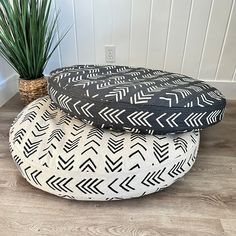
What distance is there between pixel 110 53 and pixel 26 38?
23.6 inches

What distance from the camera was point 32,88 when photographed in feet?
4.72

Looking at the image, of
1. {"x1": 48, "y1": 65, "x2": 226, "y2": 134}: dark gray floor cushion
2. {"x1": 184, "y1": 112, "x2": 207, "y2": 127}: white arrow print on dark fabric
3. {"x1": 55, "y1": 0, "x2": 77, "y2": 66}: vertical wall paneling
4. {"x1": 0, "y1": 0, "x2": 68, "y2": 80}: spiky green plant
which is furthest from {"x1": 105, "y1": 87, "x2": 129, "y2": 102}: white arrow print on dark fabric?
{"x1": 55, "y1": 0, "x2": 77, "y2": 66}: vertical wall paneling

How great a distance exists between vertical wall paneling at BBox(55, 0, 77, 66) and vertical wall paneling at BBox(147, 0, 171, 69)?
547 mm

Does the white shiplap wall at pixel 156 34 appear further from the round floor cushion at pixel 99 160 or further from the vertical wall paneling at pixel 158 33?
the round floor cushion at pixel 99 160

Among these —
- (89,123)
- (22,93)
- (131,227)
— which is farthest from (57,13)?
(131,227)

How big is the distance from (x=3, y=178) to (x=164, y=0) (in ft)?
4.50

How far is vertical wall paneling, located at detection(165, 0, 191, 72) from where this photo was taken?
148 cm

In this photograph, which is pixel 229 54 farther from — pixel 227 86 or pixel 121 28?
pixel 121 28

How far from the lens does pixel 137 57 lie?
5.48 feet

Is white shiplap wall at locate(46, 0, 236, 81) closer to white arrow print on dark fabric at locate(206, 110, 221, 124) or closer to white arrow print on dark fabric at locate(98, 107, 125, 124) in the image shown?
white arrow print on dark fabric at locate(206, 110, 221, 124)

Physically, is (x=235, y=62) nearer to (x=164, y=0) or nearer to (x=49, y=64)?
(x=164, y=0)

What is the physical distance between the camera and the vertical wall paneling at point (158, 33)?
1.49 m

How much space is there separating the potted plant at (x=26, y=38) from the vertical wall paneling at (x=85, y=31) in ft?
0.82

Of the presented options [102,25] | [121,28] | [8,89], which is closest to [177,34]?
[121,28]
